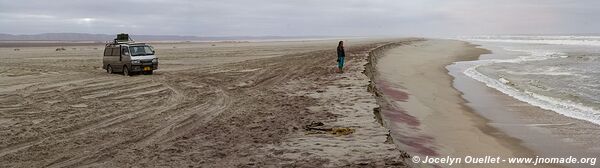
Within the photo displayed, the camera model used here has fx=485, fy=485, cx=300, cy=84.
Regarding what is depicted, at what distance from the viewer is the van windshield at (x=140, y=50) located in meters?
23.6

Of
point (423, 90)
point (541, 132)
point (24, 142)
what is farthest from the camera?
point (423, 90)

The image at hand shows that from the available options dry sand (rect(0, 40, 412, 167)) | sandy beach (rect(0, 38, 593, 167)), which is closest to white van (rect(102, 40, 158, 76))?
sandy beach (rect(0, 38, 593, 167))

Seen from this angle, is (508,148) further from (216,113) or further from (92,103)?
(92,103)

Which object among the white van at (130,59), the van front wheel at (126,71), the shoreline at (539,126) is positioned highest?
the white van at (130,59)

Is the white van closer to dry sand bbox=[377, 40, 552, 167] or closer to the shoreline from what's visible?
dry sand bbox=[377, 40, 552, 167]

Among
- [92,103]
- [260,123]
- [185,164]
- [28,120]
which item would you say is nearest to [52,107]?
[92,103]

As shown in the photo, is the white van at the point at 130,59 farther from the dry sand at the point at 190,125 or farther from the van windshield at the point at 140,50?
the dry sand at the point at 190,125

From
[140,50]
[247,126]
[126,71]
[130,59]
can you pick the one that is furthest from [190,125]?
[140,50]

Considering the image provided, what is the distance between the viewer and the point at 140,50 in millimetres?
23891

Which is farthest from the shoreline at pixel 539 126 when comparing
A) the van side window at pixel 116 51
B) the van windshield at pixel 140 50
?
the van side window at pixel 116 51

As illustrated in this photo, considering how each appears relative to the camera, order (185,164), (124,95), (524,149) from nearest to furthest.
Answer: (185,164)
(524,149)
(124,95)

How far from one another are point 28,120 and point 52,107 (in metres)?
2.07

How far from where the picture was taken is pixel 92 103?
13789mm

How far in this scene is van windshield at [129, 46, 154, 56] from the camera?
23.6m
